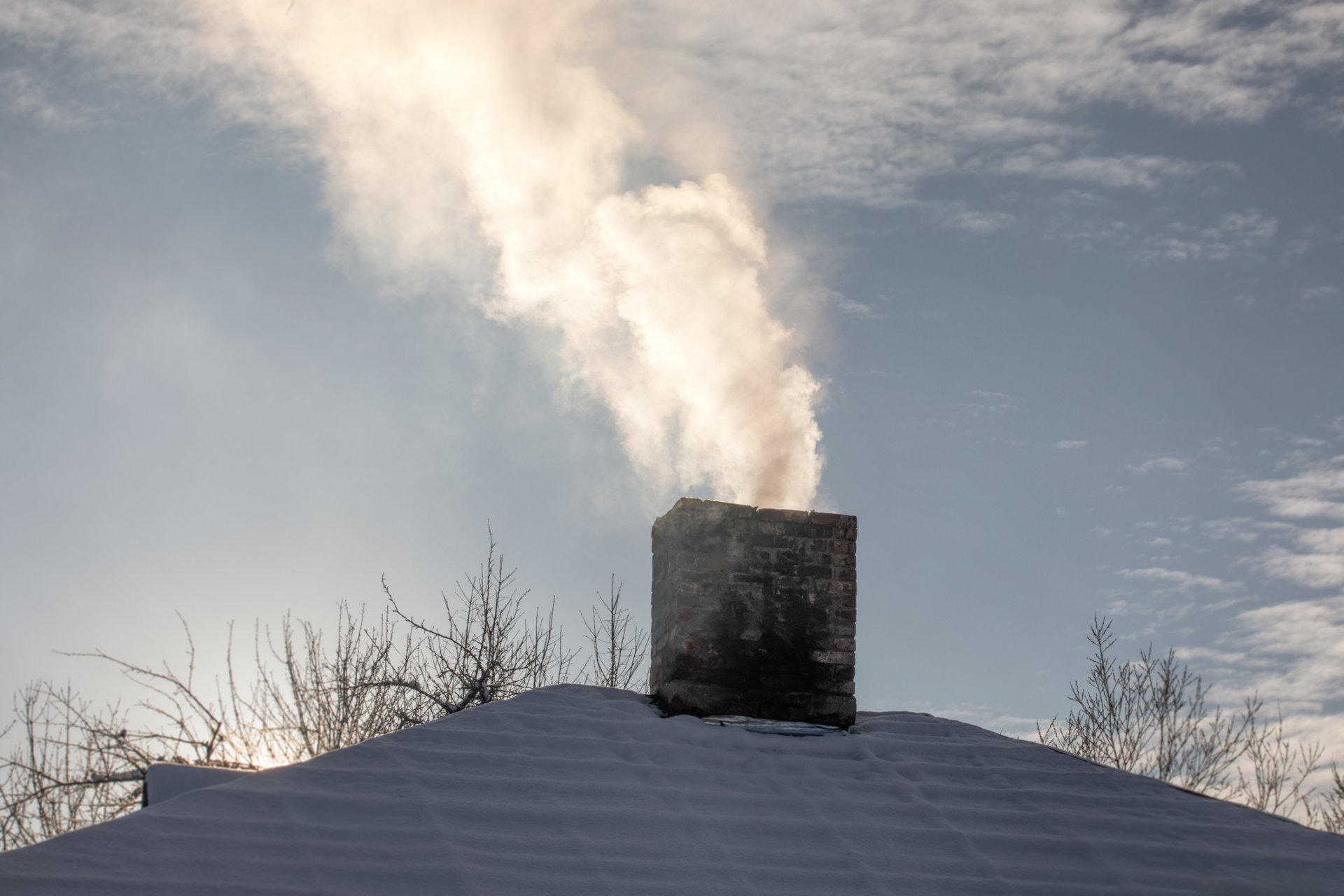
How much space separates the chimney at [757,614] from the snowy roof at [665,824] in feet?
0.97

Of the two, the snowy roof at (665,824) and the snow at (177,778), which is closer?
the snowy roof at (665,824)

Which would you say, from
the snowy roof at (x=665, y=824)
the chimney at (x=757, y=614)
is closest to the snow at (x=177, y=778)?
the snowy roof at (x=665, y=824)

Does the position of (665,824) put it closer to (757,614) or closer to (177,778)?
(757,614)

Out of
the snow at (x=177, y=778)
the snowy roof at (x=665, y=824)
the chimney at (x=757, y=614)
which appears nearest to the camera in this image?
the snowy roof at (x=665, y=824)

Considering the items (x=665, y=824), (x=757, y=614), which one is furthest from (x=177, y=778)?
(x=757, y=614)

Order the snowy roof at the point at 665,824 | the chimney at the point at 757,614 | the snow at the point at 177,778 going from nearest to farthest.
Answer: the snowy roof at the point at 665,824 → the snow at the point at 177,778 → the chimney at the point at 757,614

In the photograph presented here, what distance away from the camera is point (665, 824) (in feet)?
15.3

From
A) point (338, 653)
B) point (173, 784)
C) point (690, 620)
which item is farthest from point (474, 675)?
point (173, 784)

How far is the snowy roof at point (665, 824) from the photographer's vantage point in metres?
4.02

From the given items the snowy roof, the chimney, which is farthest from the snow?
the chimney

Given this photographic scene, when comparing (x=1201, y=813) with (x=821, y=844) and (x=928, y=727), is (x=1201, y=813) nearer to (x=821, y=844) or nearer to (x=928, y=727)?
(x=928, y=727)

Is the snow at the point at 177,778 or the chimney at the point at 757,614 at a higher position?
the chimney at the point at 757,614

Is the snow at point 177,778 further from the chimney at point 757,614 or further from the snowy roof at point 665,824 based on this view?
the chimney at point 757,614

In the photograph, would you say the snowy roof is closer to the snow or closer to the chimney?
the snow
